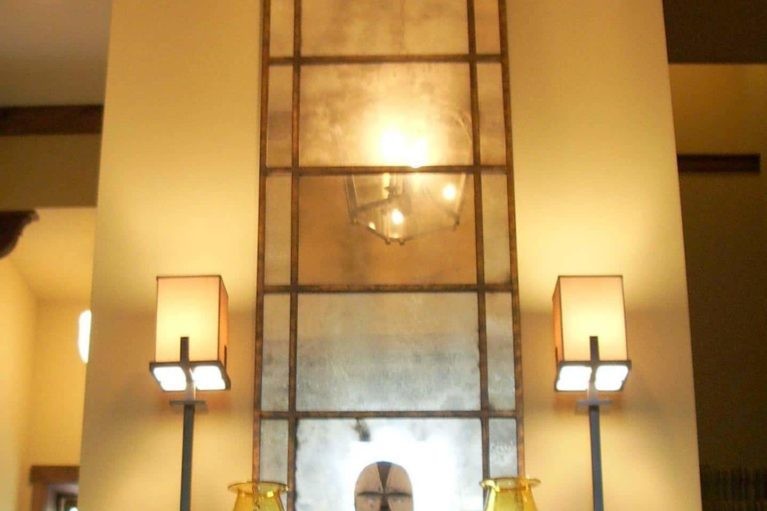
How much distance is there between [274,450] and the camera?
3.23m

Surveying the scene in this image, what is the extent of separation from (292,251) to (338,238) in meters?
0.15

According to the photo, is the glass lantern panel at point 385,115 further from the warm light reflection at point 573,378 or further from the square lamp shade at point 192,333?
the warm light reflection at point 573,378

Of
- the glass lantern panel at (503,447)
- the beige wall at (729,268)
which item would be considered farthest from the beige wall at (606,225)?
the beige wall at (729,268)

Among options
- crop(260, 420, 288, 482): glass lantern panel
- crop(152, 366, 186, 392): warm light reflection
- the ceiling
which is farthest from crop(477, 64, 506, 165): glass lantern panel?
the ceiling

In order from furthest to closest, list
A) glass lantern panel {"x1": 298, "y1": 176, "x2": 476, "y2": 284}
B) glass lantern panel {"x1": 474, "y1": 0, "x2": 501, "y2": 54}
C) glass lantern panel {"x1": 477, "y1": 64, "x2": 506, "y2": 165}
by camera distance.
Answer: glass lantern panel {"x1": 474, "y1": 0, "x2": 501, "y2": 54}
glass lantern panel {"x1": 477, "y1": 64, "x2": 506, "y2": 165}
glass lantern panel {"x1": 298, "y1": 176, "x2": 476, "y2": 284}

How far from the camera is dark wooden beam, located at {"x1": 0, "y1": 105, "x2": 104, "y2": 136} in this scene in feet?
18.7

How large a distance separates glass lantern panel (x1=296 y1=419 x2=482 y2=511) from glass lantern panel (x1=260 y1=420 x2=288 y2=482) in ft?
0.14

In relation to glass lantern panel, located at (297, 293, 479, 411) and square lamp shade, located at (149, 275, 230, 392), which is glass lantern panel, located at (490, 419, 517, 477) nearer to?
glass lantern panel, located at (297, 293, 479, 411)

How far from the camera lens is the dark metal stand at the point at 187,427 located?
3090 mm

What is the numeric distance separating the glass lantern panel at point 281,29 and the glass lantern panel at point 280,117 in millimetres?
62

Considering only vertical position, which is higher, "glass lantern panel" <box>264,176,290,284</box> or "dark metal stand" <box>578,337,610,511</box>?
"glass lantern panel" <box>264,176,290,284</box>

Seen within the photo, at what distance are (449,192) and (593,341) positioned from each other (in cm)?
69

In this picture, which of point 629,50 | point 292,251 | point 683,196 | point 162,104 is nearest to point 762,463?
point 683,196

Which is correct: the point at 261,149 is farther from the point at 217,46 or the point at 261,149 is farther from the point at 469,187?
the point at 469,187
